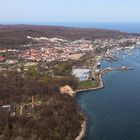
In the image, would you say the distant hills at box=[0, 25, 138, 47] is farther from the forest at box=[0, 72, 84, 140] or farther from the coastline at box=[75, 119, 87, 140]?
the coastline at box=[75, 119, 87, 140]

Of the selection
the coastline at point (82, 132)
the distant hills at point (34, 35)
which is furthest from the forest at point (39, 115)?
the distant hills at point (34, 35)

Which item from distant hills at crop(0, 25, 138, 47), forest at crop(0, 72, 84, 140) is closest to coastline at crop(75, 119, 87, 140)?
forest at crop(0, 72, 84, 140)

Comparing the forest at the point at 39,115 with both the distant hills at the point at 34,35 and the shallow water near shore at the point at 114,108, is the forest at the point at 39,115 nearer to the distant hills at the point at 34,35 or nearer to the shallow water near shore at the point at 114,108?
Answer: the shallow water near shore at the point at 114,108

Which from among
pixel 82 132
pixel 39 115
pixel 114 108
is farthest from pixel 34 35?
pixel 82 132

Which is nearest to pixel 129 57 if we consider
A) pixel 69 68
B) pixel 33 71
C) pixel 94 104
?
pixel 69 68

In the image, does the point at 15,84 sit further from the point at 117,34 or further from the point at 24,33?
the point at 117,34

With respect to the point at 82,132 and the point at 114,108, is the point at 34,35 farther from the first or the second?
the point at 82,132

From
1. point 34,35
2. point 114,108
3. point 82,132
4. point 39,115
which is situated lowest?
point 34,35

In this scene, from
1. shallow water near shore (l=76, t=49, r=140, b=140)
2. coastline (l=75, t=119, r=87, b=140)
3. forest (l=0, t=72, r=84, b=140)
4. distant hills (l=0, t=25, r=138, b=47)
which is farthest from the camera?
distant hills (l=0, t=25, r=138, b=47)
